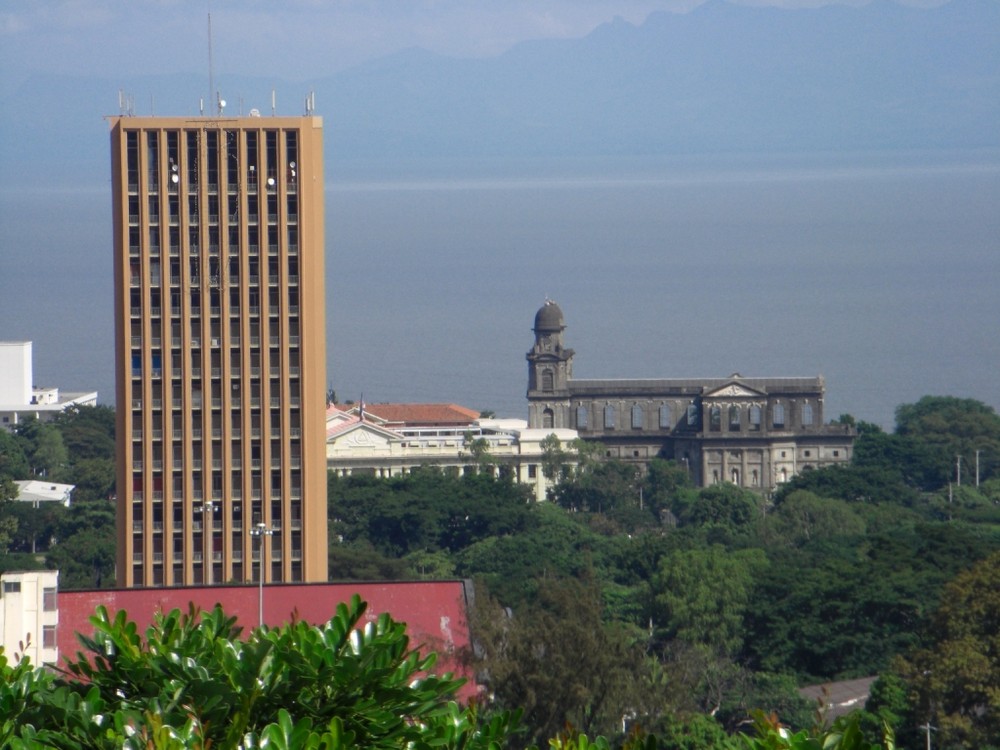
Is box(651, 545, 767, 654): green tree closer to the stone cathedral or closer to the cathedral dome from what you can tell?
the stone cathedral

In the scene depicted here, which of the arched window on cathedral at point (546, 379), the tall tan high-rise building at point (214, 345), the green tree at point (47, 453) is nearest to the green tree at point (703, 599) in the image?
the tall tan high-rise building at point (214, 345)

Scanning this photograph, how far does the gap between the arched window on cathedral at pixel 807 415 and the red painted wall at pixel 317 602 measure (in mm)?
70435

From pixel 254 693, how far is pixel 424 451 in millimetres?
86394

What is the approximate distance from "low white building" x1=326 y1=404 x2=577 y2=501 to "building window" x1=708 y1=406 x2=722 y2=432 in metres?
7.69

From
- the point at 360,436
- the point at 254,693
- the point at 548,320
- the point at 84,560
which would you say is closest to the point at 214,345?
the point at 84,560

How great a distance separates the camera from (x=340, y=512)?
3270 inches

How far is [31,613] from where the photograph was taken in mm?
31375

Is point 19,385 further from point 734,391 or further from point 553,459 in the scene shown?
point 734,391

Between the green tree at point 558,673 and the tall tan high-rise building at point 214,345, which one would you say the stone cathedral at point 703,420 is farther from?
the green tree at point 558,673

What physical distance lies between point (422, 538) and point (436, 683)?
209 feet

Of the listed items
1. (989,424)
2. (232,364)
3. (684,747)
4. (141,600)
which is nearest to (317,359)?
(232,364)

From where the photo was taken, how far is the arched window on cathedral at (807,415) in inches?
4358

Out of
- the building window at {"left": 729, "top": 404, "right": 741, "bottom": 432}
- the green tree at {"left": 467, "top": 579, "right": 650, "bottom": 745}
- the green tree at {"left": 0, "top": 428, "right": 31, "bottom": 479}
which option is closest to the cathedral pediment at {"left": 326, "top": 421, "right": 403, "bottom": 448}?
the green tree at {"left": 0, "top": 428, "right": 31, "bottom": 479}

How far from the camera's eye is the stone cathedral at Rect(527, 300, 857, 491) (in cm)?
10906
